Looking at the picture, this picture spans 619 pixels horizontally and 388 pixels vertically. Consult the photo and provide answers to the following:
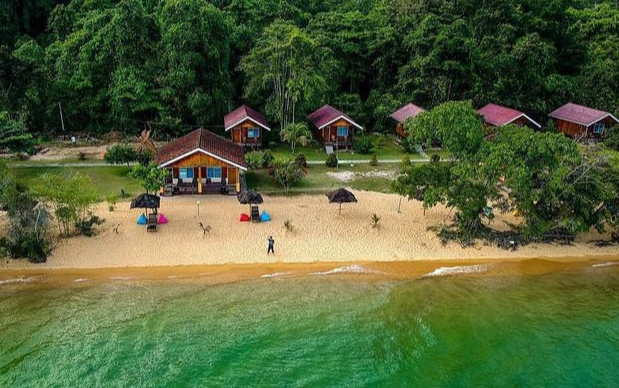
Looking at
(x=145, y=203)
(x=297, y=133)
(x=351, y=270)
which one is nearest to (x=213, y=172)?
(x=145, y=203)

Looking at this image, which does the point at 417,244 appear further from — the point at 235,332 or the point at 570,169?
the point at 235,332

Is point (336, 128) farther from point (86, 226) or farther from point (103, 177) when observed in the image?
point (86, 226)

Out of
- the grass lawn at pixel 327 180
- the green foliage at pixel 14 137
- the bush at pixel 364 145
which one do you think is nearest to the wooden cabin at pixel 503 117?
the bush at pixel 364 145

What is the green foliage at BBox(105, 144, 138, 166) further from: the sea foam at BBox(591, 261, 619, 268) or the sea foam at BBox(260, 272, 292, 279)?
the sea foam at BBox(591, 261, 619, 268)

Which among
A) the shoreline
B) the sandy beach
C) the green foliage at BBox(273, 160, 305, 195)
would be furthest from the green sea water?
the green foliage at BBox(273, 160, 305, 195)

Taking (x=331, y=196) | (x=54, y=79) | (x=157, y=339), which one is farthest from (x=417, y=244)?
(x=54, y=79)
